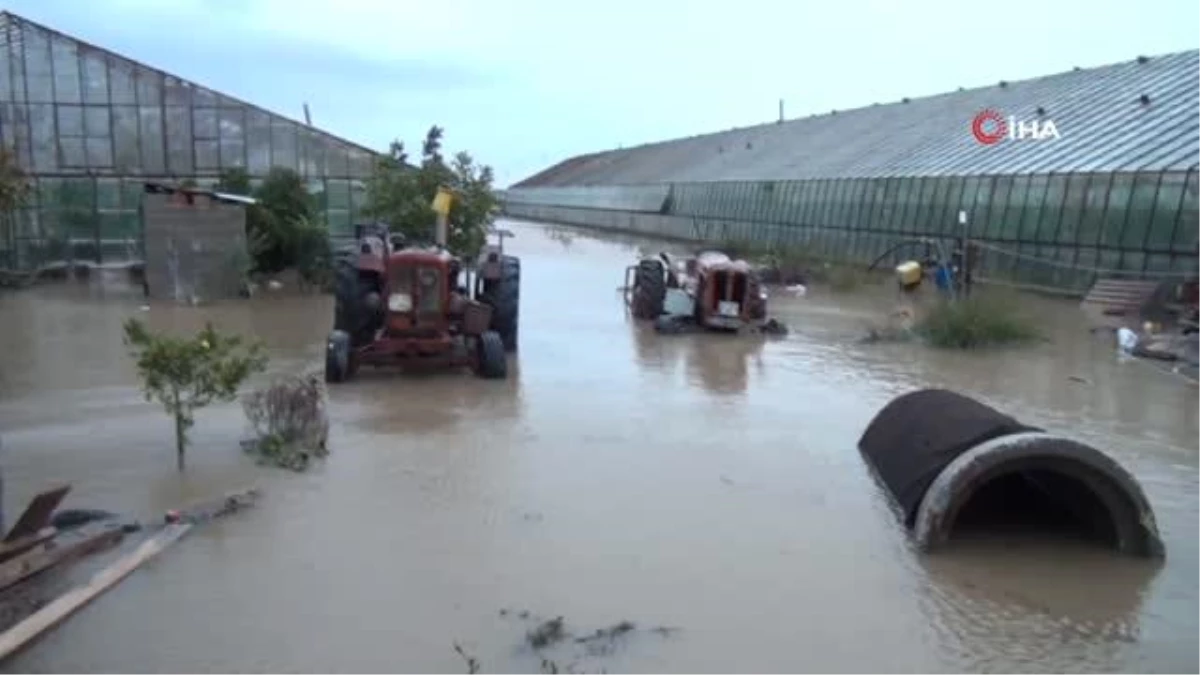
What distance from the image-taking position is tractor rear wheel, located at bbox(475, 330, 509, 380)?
12438mm

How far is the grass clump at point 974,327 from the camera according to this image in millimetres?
15727

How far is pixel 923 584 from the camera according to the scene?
20.8ft

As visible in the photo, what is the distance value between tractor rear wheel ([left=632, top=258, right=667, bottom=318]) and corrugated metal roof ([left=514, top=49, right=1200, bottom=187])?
9.27m

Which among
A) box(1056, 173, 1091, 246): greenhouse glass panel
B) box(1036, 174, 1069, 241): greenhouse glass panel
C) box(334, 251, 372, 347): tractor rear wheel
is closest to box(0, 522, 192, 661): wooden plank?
box(334, 251, 372, 347): tractor rear wheel

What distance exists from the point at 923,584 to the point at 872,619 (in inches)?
25.0

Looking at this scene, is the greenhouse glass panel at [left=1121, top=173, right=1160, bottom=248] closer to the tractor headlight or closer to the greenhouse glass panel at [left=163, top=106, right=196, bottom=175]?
the tractor headlight

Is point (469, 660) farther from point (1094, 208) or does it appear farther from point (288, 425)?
point (1094, 208)

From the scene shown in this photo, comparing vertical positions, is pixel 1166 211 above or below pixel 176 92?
below

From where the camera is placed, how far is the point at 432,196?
23.1 meters

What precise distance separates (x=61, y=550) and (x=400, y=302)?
21.2 ft

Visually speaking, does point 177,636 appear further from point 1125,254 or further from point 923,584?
point 1125,254

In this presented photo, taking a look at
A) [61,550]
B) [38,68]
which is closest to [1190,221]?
[61,550]

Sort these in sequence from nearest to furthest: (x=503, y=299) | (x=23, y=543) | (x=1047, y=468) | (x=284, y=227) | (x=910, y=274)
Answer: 1. (x=23, y=543)
2. (x=1047, y=468)
3. (x=503, y=299)
4. (x=284, y=227)
5. (x=910, y=274)

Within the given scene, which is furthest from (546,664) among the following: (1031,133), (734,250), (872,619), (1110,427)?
(734,250)
